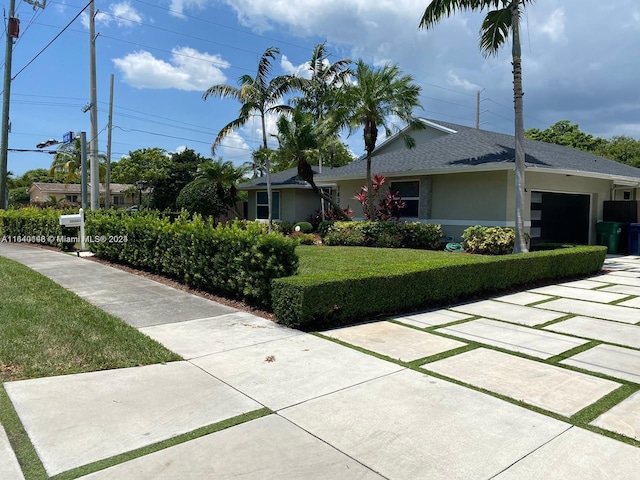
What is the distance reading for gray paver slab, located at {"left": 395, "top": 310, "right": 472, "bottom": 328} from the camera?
662 cm

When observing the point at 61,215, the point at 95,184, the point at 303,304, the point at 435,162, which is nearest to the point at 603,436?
the point at 303,304

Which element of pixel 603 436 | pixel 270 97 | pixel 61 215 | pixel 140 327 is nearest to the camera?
pixel 603 436

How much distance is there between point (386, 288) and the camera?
6922 mm

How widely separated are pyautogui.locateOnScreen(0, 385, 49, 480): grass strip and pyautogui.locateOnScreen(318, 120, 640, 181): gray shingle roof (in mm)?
12238

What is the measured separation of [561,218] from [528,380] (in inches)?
574

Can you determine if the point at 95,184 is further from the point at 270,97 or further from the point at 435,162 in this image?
the point at 435,162

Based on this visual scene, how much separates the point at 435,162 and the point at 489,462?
13181mm

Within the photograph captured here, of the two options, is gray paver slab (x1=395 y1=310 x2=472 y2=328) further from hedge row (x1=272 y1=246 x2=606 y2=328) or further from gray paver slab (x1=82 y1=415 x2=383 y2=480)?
gray paver slab (x1=82 y1=415 x2=383 y2=480)

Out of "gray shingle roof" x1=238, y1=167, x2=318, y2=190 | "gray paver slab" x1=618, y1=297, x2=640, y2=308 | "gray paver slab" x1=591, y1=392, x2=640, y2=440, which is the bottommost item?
"gray paver slab" x1=591, y1=392, x2=640, y2=440

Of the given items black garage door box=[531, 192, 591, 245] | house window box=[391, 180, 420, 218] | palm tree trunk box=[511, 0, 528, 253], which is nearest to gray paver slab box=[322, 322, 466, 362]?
palm tree trunk box=[511, 0, 528, 253]

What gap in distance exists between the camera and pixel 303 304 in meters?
6.05

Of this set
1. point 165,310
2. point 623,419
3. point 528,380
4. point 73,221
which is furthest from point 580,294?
point 73,221

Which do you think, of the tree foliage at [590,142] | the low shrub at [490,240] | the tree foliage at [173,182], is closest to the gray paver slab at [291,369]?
the low shrub at [490,240]

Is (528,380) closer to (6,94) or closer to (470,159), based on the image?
(470,159)
